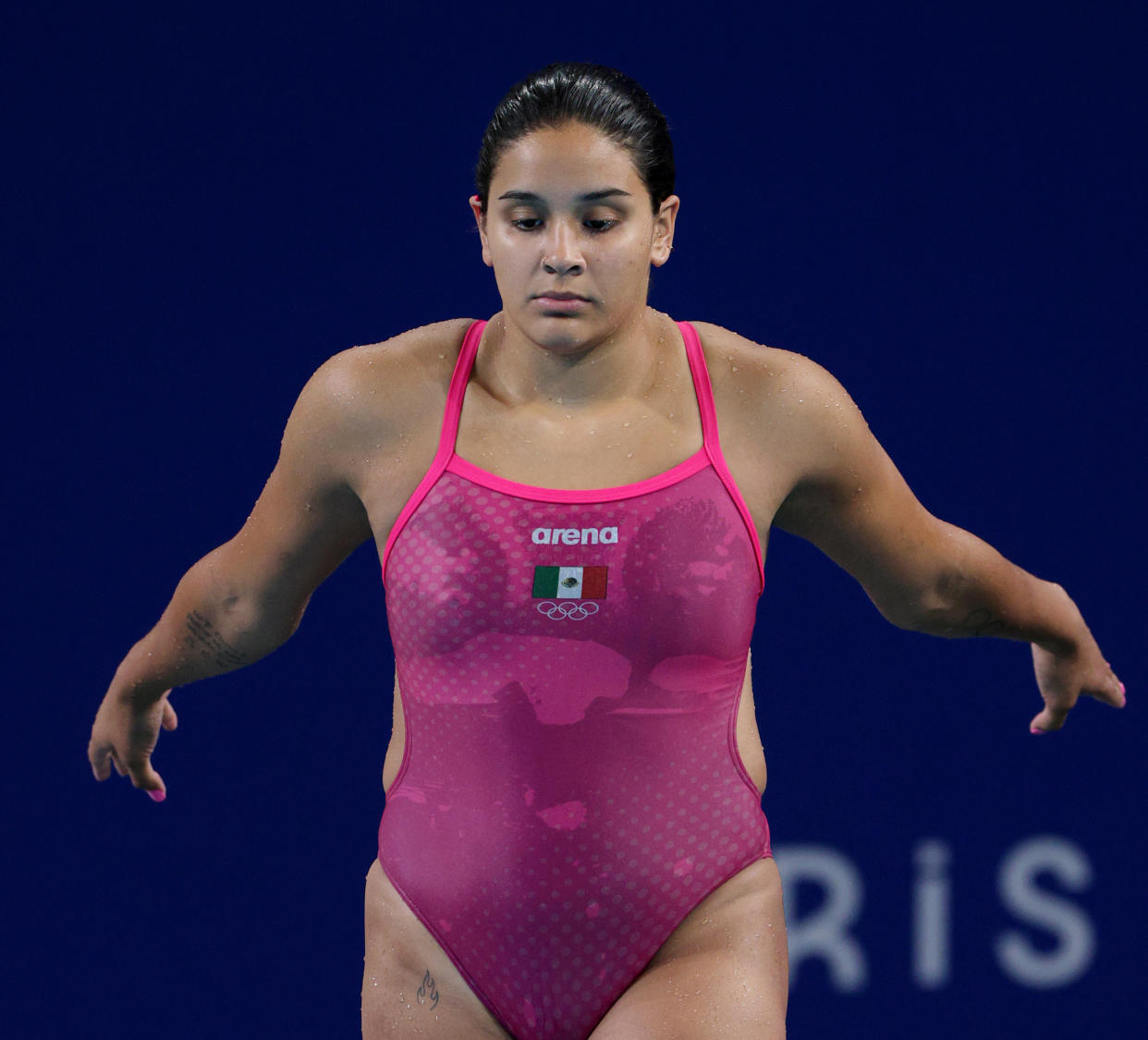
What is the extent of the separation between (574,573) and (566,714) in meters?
0.14

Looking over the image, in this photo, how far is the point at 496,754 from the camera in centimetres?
188

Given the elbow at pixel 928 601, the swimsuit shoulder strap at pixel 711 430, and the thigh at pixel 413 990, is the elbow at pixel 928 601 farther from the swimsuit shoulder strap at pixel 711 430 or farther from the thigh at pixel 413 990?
the thigh at pixel 413 990

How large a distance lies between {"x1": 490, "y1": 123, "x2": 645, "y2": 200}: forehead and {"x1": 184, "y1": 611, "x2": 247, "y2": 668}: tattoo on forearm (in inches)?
24.6

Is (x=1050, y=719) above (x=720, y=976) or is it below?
above

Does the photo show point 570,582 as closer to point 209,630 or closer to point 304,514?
point 304,514

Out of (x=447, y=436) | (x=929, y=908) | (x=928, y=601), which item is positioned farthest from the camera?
(x=929, y=908)

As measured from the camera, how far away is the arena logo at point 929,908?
2.93 metres

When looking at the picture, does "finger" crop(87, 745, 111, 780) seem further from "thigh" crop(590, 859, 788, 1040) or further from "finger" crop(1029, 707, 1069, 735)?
"finger" crop(1029, 707, 1069, 735)

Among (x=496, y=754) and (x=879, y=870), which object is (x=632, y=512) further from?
(x=879, y=870)

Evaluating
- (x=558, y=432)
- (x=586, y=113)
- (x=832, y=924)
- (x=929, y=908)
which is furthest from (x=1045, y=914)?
(x=586, y=113)

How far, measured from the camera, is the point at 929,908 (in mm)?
2934

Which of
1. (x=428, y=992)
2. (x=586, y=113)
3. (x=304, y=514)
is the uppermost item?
(x=586, y=113)

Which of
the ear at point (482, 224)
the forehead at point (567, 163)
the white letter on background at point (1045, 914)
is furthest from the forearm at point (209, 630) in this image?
the white letter on background at point (1045, 914)

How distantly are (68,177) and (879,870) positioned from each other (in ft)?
5.54
